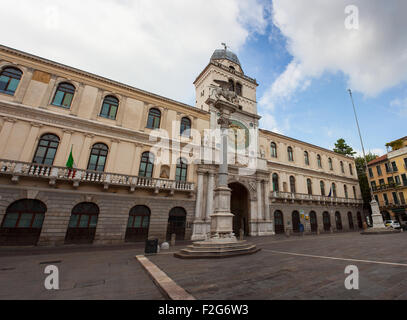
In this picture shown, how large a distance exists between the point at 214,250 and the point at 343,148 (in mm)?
42851

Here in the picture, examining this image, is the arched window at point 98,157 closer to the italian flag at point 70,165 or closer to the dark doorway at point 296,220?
the italian flag at point 70,165

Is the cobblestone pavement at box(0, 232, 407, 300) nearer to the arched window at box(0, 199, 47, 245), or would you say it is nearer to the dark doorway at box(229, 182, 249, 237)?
Result: the arched window at box(0, 199, 47, 245)

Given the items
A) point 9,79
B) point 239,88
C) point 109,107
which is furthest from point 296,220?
point 9,79

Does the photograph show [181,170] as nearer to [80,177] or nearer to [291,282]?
[80,177]

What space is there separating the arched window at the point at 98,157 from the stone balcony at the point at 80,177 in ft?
2.39

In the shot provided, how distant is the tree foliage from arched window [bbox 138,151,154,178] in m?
39.5

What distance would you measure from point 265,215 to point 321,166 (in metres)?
15.9

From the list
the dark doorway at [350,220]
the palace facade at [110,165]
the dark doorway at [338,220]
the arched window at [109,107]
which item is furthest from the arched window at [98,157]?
the dark doorway at [350,220]

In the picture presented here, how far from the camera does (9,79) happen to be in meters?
14.3

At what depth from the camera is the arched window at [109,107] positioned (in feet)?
55.9

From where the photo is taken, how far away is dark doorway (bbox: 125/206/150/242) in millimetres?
15102

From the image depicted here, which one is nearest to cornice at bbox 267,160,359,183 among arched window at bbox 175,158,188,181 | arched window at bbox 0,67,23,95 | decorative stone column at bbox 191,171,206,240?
decorative stone column at bbox 191,171,206,240
